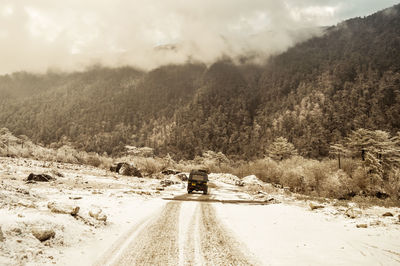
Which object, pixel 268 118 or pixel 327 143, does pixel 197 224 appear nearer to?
pixel 327 143

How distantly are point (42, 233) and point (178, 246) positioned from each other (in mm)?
3474

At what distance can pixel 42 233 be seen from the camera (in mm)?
5793

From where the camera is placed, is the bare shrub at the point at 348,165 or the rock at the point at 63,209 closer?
the rock at the point at 63,209

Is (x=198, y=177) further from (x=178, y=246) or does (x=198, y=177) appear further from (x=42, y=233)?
(x=42, y=233)

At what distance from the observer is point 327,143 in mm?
124875

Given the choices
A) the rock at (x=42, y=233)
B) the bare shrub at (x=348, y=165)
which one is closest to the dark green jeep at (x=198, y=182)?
the rock at (x=42, y=233)

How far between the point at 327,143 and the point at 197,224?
134 meters

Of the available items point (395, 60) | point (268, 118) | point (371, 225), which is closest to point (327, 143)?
point (268, 118)

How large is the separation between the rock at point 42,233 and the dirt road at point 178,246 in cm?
159

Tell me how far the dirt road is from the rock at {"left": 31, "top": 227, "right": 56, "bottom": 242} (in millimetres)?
1593

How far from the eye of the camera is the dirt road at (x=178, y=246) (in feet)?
18.1

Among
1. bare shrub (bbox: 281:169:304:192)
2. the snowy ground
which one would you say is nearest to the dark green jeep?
the snowy ground

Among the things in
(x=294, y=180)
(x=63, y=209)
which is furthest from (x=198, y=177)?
(x=294, y=180)

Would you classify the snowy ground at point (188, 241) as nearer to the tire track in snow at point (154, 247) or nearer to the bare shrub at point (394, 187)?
the tire track in snow at point (154, 247)
